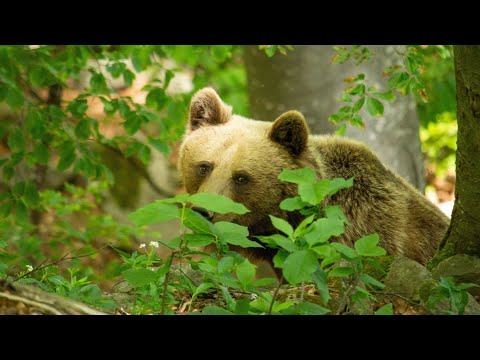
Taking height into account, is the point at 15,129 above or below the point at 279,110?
below

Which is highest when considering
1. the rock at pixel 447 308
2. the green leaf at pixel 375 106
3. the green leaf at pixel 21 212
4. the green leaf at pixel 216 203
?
the green leaf at pixel 375 106

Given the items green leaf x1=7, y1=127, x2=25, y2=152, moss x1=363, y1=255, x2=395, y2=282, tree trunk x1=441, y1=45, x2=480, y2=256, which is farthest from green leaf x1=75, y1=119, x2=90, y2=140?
tree trunk x1=441, y1=45, x2=480, y2=256

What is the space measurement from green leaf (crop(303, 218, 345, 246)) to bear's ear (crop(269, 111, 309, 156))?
7.70ft

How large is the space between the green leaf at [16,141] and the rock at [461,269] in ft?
11.6

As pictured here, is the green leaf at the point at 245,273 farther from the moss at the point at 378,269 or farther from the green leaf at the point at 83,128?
the green leaf at the point at 83,128

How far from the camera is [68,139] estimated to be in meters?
5.95

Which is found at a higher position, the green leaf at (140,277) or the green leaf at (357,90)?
the green leaf at (357,90)

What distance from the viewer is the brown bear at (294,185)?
451 centimetres

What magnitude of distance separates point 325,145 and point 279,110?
84.6 inches

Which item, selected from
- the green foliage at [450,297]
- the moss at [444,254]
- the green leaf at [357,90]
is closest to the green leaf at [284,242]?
the green foliage at [450,297]

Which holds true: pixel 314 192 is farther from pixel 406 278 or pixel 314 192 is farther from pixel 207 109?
pixel 207 109

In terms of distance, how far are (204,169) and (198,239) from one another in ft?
7.22
